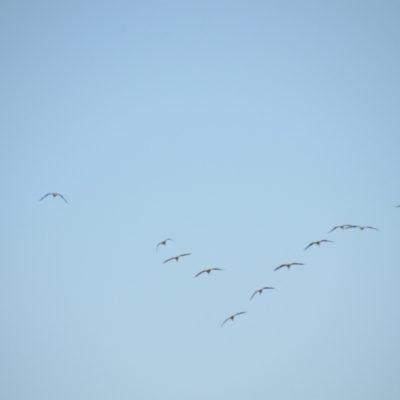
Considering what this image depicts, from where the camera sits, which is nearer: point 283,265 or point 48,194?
point 283,265

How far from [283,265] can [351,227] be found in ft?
35.4

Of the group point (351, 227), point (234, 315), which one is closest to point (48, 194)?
point (234, 315)

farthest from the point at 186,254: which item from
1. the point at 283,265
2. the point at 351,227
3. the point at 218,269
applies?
the point at 351,227

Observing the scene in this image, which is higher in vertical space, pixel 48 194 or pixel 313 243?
pixel 48 194

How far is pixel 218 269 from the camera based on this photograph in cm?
11425

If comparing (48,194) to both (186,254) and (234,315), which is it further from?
(234,315)

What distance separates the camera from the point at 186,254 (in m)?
117

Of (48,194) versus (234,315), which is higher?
(48,194)

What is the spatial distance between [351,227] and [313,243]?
5489 millimetres

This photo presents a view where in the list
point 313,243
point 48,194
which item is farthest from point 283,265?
point 48,194

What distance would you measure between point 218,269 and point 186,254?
16.1ft

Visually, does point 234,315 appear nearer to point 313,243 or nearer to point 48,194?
point 313,243

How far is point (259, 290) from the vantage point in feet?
382

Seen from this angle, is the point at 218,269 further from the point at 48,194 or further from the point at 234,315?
the point at 48,194
